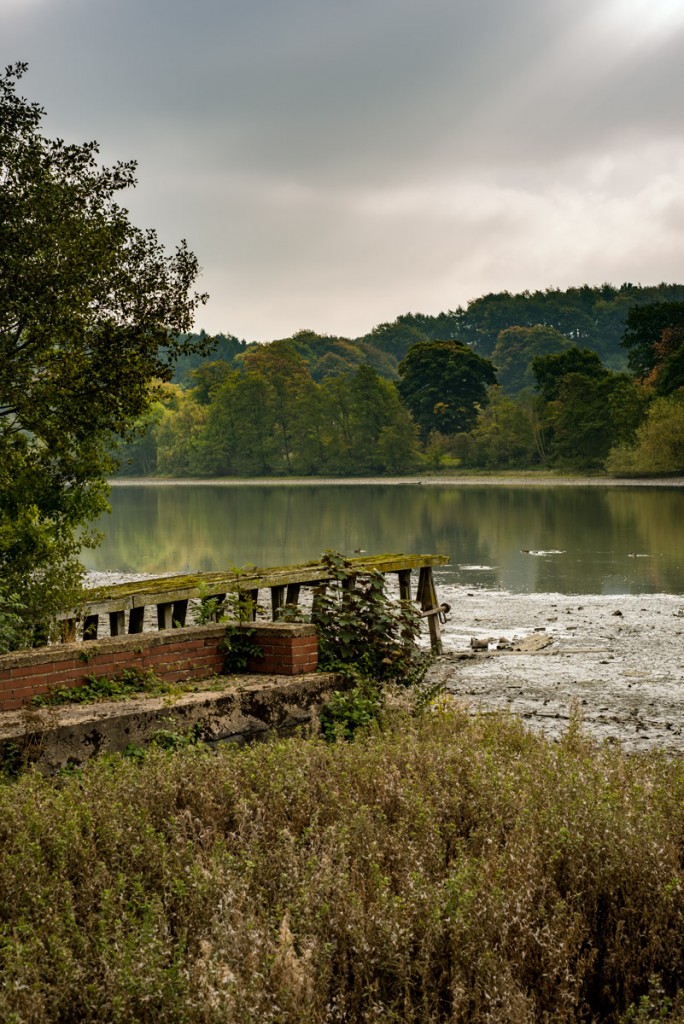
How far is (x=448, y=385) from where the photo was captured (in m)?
97.1

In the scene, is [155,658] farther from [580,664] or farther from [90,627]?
[580,664]

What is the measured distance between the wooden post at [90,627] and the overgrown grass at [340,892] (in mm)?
4647

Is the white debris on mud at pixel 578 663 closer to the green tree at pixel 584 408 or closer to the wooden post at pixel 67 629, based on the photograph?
the wooden post at pixel 67 629

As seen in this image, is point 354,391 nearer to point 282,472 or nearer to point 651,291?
point 282,472

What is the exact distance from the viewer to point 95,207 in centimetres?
1452

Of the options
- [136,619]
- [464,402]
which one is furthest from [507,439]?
[136,619]

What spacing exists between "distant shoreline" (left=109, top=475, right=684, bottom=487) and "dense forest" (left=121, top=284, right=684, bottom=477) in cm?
135

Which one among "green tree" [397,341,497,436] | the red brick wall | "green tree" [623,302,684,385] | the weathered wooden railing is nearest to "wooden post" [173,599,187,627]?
the weathered wooden railing

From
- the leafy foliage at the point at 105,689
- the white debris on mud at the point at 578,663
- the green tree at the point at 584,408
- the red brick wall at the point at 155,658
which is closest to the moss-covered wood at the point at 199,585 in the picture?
the red brick wall at the point at 155,658

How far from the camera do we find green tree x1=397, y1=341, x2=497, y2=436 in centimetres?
9631

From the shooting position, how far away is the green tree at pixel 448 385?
9631 cm

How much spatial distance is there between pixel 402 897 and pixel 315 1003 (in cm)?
62

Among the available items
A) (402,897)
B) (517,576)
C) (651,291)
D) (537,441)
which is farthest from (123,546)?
(651,291)

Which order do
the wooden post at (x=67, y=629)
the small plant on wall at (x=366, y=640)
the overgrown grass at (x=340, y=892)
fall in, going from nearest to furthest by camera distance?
the overgrown grass at (x=340, y=892), the small plant on wall at (x=366, y=640), the wooden post at (x=67, y=629)
